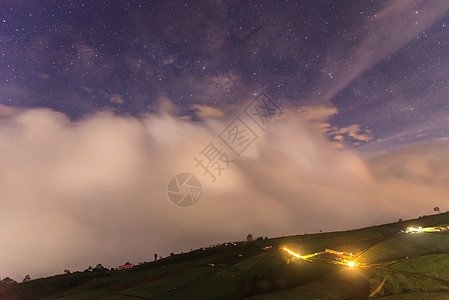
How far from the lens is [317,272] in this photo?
20.5 meters

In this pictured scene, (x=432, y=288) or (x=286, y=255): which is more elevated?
(x=286, y=255)

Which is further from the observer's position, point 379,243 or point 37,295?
point 37,295

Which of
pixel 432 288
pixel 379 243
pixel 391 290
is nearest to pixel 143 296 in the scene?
pixel 391 290

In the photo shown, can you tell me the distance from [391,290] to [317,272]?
5.25m

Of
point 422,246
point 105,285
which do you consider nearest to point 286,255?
point 422,246

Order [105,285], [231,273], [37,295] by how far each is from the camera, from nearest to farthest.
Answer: [231,273] < [105,285] < [37,295]

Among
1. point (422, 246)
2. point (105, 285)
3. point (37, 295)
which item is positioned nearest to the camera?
point (422, 246)

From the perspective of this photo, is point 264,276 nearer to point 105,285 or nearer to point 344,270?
point 344,270

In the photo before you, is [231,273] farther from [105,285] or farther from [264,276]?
[105,285]

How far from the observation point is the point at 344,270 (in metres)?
20.1

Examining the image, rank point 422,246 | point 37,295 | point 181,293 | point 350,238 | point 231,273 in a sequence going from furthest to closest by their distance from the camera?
point 350,238, point 37,295, point 422,246, point 231,273, point 181,293

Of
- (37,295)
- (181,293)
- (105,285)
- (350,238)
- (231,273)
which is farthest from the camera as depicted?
(350,238)

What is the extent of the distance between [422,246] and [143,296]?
24.9m

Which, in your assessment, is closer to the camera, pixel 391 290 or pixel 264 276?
pixel 391 290
